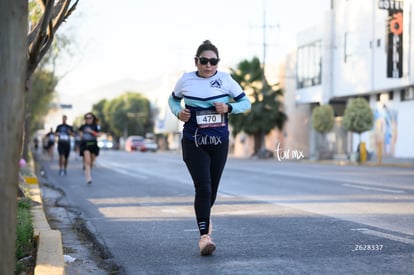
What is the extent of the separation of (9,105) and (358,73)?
131ft

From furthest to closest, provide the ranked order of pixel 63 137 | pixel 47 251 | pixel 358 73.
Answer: pixel 358 73 < pixel 63 137 < pixel 47 251

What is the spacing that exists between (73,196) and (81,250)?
260 inches

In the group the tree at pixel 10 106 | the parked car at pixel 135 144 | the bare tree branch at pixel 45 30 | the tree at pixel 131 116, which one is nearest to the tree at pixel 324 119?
the bare tree branch at pixel 45 30

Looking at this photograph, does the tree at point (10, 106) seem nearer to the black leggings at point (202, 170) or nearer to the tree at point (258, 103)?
the black leggings at point (202, 170)

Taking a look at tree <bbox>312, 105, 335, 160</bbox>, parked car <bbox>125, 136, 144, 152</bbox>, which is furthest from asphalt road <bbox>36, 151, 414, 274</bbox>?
parked car <bbox>125, 136, 144, 152</bbox>

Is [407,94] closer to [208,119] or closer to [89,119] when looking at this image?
[89,119]

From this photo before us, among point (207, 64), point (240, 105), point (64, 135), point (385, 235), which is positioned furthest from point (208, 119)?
point (64, 135)

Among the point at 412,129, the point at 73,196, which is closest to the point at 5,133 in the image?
the point at 73,196

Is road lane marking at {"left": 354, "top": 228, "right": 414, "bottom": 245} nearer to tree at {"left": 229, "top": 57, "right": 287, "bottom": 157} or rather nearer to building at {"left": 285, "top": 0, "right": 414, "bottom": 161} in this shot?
building at {"left": 285, "top": 0, "right": 414, "bottom": 161}

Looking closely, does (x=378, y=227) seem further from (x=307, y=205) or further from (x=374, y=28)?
(x=374, y=28)

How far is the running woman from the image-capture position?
5949 millimetres

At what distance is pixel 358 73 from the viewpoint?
42188 millimetres

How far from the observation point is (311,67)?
160 feet

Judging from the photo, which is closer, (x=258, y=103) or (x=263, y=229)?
(x=263, y=229)
